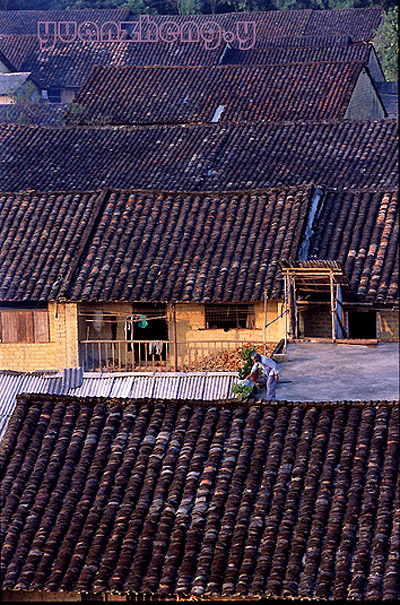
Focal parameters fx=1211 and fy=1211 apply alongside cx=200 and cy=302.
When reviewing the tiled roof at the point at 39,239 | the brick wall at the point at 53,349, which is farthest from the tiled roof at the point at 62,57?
the brick wall at the point at 53,349

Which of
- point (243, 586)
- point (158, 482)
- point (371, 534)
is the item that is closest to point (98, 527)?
point (158, 482)

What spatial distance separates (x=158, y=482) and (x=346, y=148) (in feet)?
66.2

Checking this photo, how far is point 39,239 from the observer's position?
26344mm

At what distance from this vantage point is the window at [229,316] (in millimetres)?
24391

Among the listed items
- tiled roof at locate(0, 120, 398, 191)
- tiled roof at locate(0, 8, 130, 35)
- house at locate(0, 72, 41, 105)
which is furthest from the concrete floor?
tiled roof at locate(0, 8, 130, 35)

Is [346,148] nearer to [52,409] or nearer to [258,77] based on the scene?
[258,77]

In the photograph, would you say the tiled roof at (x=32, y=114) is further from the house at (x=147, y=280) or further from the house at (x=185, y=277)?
the house at (x=185, y=277)

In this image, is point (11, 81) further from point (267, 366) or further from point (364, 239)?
point (267, 366)

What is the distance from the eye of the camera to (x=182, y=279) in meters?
24.4

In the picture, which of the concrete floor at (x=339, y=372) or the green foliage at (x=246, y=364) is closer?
the concrete floor at (x=339, y=372)

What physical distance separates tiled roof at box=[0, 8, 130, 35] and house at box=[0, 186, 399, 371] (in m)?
42.0

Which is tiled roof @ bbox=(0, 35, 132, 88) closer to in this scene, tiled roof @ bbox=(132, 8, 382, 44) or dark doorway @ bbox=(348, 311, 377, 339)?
tiled roof @ bbox=(132, 8, 382, 44)

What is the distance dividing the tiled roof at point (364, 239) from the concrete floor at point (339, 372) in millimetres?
1998

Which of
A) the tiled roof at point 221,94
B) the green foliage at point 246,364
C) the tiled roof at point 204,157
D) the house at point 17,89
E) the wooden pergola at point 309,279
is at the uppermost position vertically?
the house at point 17,89
